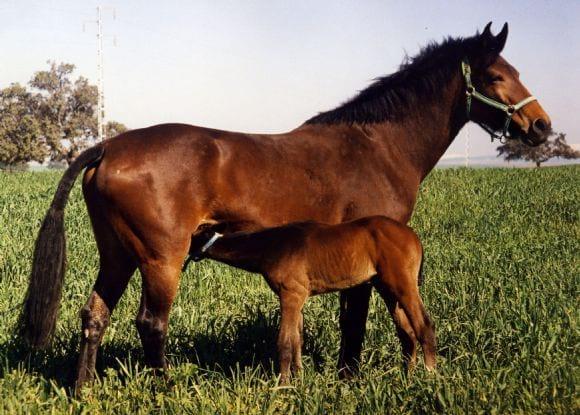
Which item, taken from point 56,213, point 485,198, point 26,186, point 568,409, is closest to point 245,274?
point 56,213

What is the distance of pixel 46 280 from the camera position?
5.00 m

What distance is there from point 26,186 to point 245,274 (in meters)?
15.1

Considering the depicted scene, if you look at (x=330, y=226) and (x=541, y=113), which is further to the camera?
(x=541, y=113)

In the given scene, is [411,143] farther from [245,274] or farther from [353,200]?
[245,274]

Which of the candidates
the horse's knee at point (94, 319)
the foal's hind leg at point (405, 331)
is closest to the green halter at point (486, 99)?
the foal's hind leg at point (405, 331)

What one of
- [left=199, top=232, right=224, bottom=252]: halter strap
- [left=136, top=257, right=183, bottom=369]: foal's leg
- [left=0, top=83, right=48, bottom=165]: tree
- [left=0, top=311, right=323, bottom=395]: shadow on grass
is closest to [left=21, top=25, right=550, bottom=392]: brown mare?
→ [left=136, top=257, right=183, bottom=369]: foal's leg

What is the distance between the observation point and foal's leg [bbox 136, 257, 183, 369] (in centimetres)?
451

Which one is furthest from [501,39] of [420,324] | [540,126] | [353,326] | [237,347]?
[237,347]

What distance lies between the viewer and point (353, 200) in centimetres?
496

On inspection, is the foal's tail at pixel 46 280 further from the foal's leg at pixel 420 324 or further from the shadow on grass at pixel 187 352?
the foal's leg at pixel 420 324

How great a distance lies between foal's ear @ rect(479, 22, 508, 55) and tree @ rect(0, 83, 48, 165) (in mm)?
63133

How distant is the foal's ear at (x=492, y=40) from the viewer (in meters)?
5.27

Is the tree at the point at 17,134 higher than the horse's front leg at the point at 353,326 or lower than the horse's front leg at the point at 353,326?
lower

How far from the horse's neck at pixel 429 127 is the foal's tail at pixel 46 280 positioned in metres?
2.73
